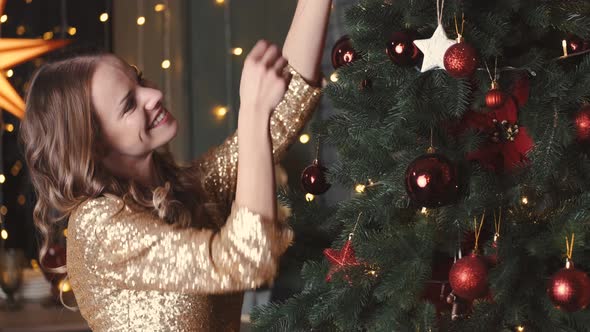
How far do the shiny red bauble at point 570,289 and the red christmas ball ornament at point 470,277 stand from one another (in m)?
0.09

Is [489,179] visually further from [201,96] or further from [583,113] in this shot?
[201,96]

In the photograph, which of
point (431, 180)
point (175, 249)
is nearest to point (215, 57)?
point (175, 249)

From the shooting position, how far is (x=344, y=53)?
4.27 feet

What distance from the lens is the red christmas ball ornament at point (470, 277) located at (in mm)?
984

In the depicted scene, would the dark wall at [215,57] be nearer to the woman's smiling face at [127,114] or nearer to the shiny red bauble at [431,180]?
the woman's smiling face at [127,114]

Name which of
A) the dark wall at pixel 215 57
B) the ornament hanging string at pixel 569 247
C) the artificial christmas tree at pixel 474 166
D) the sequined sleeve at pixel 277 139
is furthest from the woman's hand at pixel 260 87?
the dark wall at pixel 215 57

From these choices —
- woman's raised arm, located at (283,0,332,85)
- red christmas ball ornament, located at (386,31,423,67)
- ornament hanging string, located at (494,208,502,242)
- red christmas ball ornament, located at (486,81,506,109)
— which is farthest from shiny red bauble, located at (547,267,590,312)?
woman's raised arm, located at (283,0,332,85)

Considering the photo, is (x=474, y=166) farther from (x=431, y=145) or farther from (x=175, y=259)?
(x=175, y=259)

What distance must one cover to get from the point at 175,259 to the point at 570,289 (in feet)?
1.86

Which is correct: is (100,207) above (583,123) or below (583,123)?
below

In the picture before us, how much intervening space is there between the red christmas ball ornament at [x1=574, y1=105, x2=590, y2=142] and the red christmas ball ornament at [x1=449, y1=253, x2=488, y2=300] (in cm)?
20

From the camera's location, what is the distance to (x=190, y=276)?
1.18 m

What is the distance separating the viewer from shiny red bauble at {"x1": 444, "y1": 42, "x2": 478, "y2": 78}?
97 centimetres

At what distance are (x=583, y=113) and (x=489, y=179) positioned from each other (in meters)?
0.14
